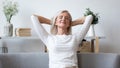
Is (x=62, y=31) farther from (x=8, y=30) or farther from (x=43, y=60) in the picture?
(x=8, y=30)

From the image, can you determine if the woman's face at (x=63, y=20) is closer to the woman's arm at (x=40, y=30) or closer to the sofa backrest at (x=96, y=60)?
the woman's arm at (x=40, y=30)

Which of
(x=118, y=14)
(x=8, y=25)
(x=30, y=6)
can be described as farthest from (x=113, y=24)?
(x=8, y=25)

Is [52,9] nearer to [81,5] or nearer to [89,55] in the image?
[81,5]

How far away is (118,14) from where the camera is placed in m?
3.18

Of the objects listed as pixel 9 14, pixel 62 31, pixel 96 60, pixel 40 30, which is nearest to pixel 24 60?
pixel 40 30

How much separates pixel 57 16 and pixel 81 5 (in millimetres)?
1257

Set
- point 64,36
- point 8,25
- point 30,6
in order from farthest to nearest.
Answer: point 30,6, point 8,25, point 64,36

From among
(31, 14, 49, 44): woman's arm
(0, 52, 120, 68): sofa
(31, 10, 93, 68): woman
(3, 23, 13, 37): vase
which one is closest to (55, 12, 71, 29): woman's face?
(31, 10, 93, 68): woman

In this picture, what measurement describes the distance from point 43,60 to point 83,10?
1400 millimetres

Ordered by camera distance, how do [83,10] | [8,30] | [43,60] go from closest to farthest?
[43,60] < [8,30] < [83,10]

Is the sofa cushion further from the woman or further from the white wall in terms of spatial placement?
the white wall

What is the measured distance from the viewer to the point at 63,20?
191 centimetres

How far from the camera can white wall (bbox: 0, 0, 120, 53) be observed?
3090 mm

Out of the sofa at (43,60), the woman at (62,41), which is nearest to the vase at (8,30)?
the sofa at (43,60)
